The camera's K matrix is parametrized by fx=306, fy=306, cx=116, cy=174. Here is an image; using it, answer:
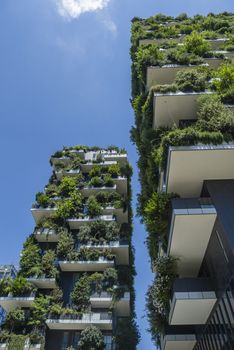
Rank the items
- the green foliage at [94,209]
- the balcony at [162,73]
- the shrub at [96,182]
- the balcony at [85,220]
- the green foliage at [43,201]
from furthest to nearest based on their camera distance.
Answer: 1. the shrub at [96,182]
2. the green foliage at [43,201]
3. the green foliage at [94,209]
4. the balcony at [85,220]
5. the balcony at [162,73]

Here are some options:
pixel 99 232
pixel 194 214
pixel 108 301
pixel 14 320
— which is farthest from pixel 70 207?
pixel 194 214

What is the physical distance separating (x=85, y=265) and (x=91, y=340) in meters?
6.85

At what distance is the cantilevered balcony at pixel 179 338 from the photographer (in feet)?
52.3

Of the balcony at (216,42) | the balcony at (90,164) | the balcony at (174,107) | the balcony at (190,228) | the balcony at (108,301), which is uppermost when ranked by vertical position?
the balcony at (90,164)

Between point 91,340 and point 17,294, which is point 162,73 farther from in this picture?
point 17,294

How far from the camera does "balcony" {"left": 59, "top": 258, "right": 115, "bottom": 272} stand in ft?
92.7

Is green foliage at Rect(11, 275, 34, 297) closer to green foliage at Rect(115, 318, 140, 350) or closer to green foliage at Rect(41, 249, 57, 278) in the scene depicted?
green foliage at Rect(41, 249, 57, 278)

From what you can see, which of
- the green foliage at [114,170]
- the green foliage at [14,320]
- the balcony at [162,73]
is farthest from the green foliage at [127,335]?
the balcony at [162,73]

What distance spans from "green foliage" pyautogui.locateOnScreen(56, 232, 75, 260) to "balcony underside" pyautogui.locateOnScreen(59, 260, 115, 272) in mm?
730

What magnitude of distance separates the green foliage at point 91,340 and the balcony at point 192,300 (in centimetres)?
1099

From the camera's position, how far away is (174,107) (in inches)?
726

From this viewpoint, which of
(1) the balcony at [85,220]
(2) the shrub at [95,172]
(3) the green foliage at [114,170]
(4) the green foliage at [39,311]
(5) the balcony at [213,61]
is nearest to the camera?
(5) the balcony at [213,61]

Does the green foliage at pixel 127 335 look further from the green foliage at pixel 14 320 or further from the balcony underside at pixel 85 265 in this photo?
the green foliage at pixel 14 320

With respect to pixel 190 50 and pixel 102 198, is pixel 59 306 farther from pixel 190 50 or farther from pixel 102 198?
pixel 190 50
